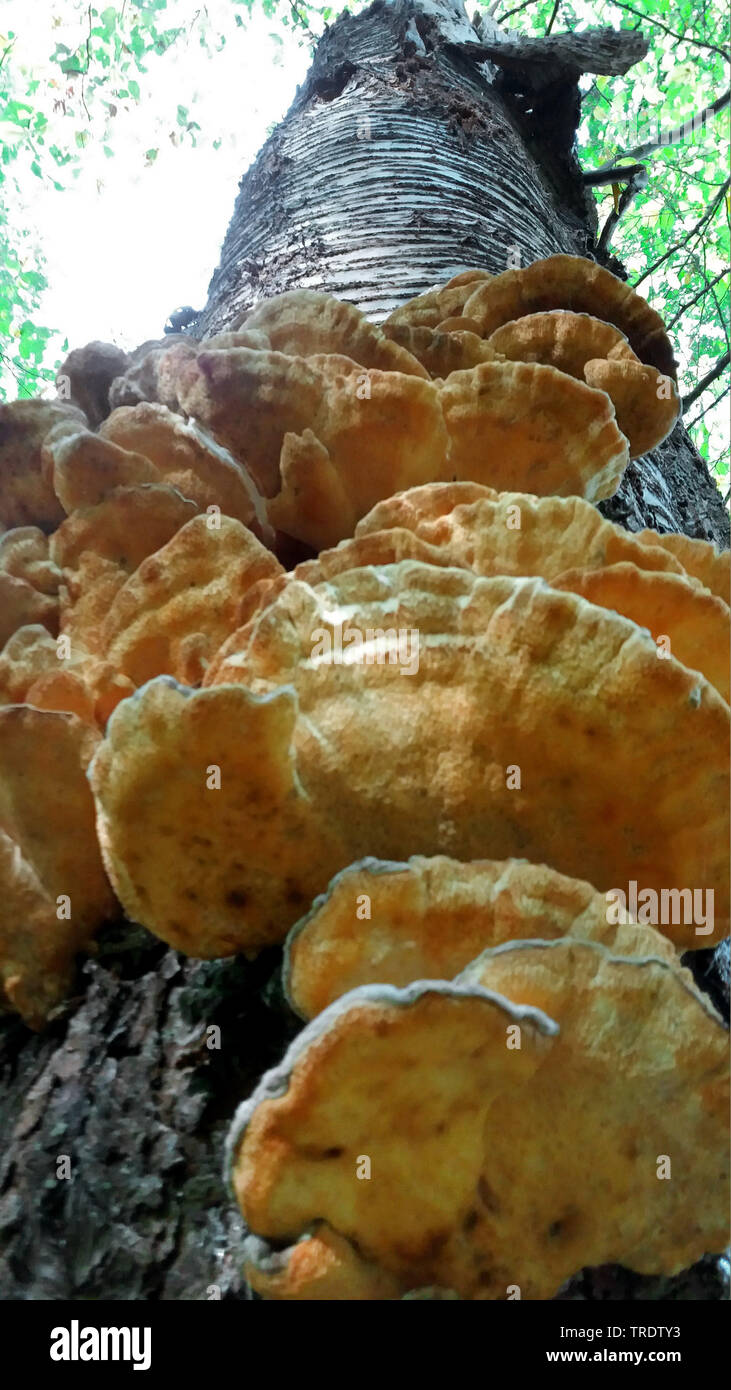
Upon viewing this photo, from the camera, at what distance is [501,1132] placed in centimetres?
107

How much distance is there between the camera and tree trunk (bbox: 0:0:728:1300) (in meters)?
1.25

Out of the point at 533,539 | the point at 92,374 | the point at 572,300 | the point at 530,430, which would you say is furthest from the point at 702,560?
the point at 92,374

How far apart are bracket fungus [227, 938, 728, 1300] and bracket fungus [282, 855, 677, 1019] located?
0.07m

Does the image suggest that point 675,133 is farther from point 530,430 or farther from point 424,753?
point 424,753

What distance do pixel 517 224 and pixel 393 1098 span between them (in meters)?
3.96

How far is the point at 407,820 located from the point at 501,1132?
1.24 ft

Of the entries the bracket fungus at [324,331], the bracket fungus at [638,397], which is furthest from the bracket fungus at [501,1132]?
the bracket fungus at [638,397]

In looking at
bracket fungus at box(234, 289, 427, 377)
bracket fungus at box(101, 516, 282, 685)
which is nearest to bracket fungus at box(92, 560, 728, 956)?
bracket fungus at box(101, 516, 282, 685)

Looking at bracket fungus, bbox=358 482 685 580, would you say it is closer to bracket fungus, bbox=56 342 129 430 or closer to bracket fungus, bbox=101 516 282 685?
bracket fungus, bbox=101 516 282 685

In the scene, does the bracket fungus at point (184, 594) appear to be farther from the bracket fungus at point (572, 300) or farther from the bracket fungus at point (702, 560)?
the bracket fungus at point (572, 300)

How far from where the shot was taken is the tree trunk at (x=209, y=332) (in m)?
1.25

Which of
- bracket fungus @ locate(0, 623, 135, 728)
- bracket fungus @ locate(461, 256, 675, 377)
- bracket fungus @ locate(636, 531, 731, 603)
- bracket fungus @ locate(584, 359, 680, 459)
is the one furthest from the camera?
bracket fungus @ locate(461, 256, 675, 377)

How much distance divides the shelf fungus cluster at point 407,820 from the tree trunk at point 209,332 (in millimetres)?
120

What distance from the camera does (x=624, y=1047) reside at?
1.05 metres
